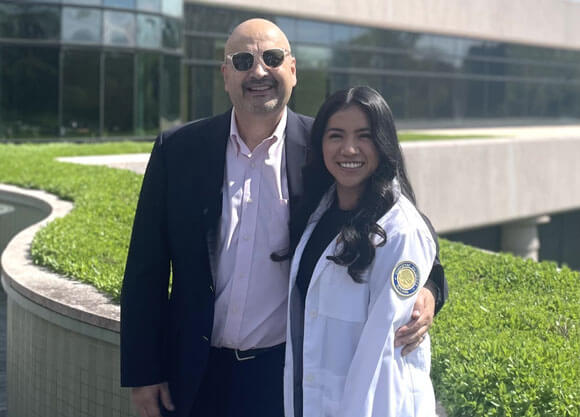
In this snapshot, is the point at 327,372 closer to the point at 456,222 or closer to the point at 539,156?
the point at 456,222

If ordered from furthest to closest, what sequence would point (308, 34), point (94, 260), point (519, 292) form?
point (308, 34) → point (94, 260) → point (519, 292)

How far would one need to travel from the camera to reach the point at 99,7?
19.1 metres

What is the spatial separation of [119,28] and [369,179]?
17666 millimetres

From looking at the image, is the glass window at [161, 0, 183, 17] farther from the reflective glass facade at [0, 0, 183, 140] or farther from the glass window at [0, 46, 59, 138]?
the glass window at [0, 46, 59, 138]

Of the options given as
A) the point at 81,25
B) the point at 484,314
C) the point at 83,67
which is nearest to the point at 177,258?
the point at 484,314

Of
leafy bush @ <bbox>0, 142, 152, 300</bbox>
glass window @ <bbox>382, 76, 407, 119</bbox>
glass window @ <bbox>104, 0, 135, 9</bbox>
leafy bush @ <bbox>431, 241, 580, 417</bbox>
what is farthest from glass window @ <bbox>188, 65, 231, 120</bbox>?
leafy bush @ <bbox>431, 241, 580, 417</bbox>

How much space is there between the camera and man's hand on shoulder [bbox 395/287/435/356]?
2.45 m

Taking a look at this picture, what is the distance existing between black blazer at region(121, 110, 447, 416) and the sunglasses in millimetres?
246

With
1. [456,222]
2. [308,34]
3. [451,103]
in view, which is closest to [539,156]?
[456,222]

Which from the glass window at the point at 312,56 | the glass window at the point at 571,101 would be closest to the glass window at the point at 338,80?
the glass window at the point at 312,56

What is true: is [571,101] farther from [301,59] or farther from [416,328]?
[416,328]

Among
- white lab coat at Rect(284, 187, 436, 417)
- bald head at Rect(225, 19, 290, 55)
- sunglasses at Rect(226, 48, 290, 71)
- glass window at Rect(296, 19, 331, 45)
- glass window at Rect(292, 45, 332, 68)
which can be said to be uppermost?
glass window at Rect(296, 19, 331, 45)

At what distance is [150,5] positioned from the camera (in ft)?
65.0

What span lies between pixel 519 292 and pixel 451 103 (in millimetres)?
26310
